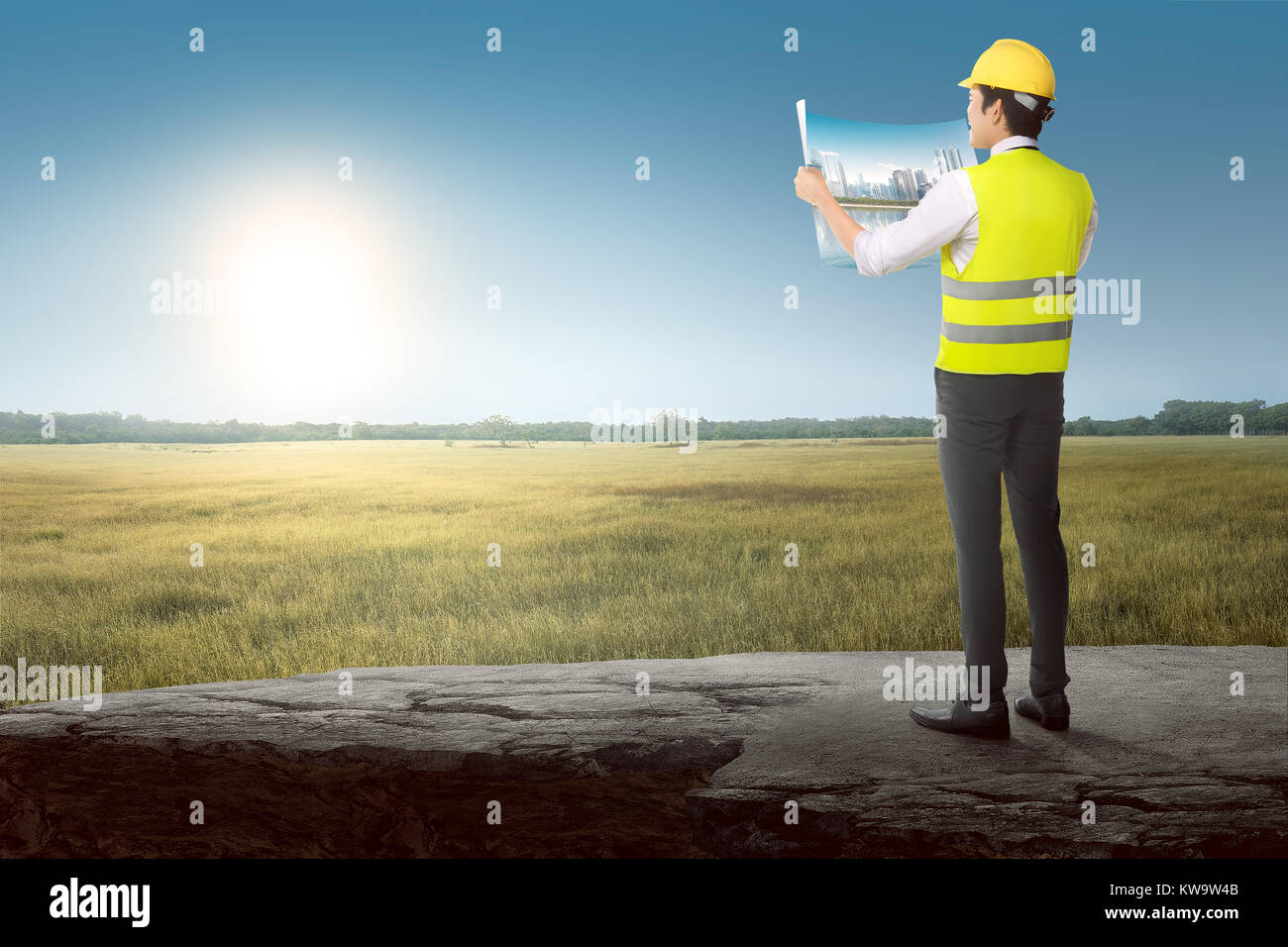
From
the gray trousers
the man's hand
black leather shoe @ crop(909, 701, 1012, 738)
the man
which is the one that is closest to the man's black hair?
the man

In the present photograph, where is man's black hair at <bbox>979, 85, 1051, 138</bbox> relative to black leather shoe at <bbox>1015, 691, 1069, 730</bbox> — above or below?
above

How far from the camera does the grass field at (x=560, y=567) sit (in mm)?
9008

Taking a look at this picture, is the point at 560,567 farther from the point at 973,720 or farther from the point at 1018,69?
the point at 1018,69

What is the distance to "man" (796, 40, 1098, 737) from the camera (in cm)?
360

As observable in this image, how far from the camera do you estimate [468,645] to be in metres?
8.98

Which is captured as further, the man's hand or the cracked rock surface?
the man's hand

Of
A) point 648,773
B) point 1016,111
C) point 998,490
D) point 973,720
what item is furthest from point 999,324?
point 648,773

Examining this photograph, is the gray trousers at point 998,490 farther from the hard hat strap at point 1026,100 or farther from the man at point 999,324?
the hard hat strap at point 1026,100

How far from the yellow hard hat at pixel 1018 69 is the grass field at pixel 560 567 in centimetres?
516

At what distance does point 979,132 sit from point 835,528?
13.8m

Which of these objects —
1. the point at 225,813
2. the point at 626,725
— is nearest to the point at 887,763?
the point at 626,725

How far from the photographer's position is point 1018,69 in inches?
144

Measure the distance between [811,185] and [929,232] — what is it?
58 centimetres

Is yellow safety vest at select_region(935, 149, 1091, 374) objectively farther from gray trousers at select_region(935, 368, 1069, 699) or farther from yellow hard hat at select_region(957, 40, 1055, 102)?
yellow hard hat at select_region(957, 40, 1055, 102)
